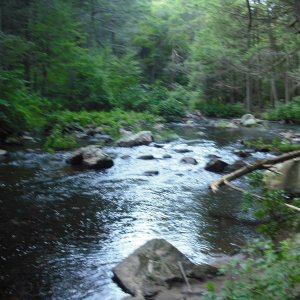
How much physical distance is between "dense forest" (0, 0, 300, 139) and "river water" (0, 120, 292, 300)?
5135mm

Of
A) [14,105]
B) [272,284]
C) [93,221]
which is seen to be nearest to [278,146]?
[93,221]

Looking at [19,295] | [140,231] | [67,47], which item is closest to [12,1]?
[67,47]

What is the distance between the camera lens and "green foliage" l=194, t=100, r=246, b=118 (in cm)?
3045

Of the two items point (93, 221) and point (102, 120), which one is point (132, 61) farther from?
point (93, 221)

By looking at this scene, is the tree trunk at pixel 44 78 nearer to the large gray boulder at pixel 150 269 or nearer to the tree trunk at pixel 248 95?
the tree trunk at pixel 248 95

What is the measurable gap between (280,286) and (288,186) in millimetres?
5200

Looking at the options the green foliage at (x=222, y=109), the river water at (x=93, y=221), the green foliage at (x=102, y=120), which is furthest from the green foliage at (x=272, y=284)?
the green foliage at (x=222, y=109)

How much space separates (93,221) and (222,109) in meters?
25.5

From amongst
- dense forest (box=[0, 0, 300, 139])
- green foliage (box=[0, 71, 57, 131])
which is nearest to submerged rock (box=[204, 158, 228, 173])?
dense forest (box=[0, 0, 300, 139])

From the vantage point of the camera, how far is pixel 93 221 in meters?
6.58

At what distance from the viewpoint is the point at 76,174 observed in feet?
32.2

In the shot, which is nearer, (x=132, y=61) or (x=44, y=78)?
(x=44, y=78)

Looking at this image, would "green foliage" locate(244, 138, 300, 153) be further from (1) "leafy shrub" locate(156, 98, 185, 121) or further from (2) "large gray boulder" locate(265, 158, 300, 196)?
(1) "leafy shrub" locate(156, 98, 185, 121)

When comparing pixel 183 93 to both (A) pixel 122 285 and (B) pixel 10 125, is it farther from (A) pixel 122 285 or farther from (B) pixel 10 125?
(A) pixel 122 285
